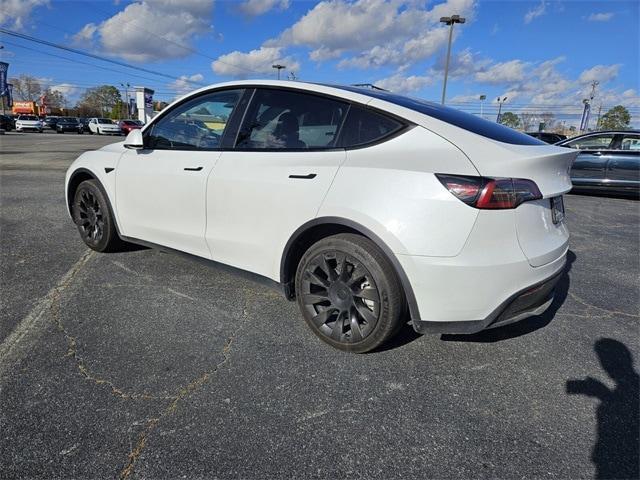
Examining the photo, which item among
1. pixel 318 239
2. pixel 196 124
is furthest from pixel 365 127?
pixel 196 124

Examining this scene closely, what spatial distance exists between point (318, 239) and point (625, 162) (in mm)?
9448

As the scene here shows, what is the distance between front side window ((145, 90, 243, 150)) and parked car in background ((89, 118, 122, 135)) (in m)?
42.1

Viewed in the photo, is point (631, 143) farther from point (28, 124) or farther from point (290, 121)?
point (28, 124)

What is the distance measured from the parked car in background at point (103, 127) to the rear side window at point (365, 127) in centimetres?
4375

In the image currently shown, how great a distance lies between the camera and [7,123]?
39.8 meters

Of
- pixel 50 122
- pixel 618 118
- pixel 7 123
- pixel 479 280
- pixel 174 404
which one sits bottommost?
pixel 174 404

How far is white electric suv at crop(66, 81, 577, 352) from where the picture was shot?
2.19 m

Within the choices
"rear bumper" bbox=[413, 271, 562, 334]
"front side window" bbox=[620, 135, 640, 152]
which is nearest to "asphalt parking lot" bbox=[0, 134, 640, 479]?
"rear bumper" bbox=[413, 271, 562, 334]

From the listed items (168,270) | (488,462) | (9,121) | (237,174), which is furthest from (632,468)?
(9,121)

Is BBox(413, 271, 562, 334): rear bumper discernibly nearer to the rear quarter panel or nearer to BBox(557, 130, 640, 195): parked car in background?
the rear quarter panel

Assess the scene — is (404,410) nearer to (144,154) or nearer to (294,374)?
(294,374)

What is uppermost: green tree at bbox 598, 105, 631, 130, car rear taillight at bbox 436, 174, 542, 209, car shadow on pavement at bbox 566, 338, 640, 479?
green tree at bbox 598, 105, 631, 130

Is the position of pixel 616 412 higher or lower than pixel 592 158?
lower

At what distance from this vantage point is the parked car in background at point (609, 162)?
30.1ft
